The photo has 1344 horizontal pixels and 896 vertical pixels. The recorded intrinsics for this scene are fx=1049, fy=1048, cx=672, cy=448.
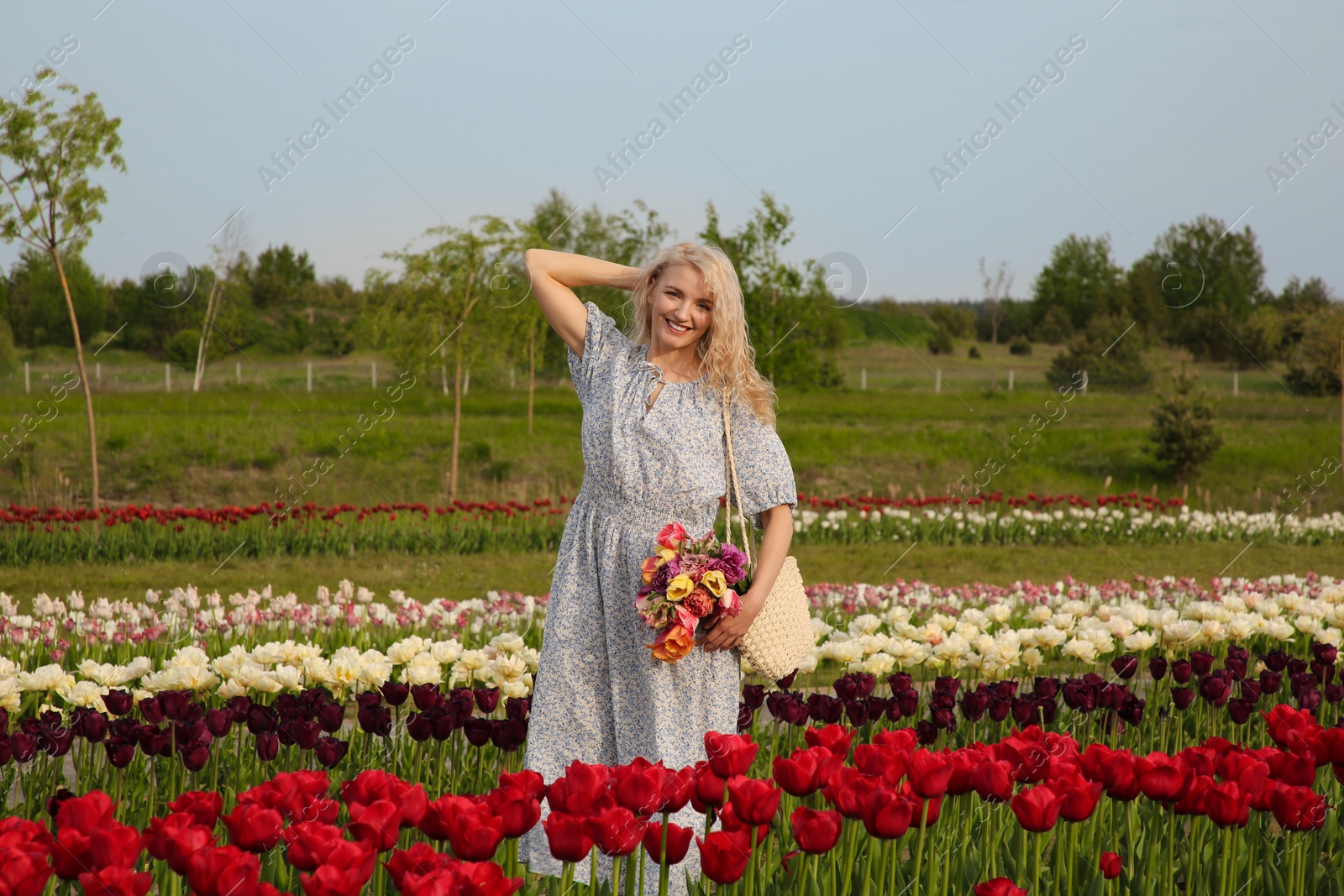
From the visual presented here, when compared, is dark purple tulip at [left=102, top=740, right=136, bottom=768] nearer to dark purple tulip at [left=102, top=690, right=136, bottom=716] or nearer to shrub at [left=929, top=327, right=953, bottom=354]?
dark purple tulip at [left=102, top=690, right=136, bottom=716]

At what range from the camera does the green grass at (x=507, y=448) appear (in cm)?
1472

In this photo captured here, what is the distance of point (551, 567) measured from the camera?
30.6 ft

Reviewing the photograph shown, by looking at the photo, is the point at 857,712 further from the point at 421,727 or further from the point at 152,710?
the point at 152,710

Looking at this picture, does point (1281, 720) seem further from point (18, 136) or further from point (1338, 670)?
point (18, 136)

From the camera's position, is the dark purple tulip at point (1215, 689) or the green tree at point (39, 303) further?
the green tree at point (39, 303)

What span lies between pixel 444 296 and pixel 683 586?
429 inches

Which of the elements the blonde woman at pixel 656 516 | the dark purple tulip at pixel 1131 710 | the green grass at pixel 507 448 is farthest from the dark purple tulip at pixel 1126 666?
the green grass at pixel 507 448

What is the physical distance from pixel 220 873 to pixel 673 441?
163 centimetres

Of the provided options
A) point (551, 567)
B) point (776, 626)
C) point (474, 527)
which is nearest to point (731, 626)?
point (776, 626)

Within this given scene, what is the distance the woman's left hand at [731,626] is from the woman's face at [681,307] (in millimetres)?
713

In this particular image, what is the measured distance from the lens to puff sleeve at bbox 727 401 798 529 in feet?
9.34

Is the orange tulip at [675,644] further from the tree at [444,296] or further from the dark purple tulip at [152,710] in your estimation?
the tree at [444,296]

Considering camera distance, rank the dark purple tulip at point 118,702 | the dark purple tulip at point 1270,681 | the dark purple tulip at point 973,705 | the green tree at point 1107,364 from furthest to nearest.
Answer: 1. the green tree at point 1107,364
2. the dark purple tulip at point 1270,681
3. the dark purple tulip at point 973,705
4. the dark purple tulip at point 118,702

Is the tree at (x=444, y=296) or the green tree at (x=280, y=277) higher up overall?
the green tree at (x=280, y=277)
